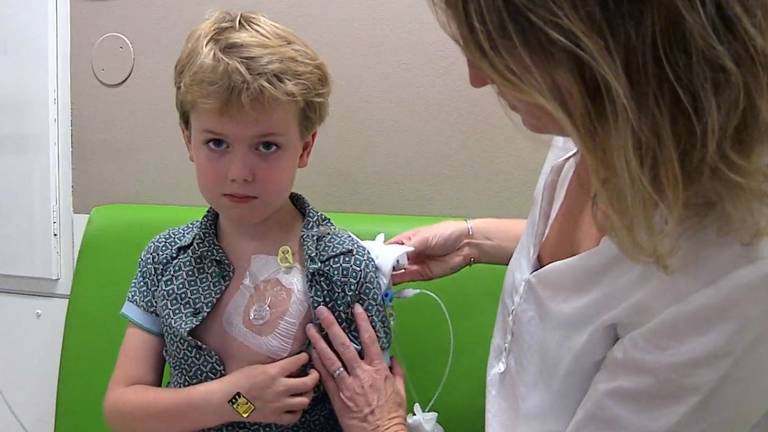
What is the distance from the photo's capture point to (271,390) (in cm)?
102

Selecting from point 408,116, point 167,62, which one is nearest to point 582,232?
point 408,116

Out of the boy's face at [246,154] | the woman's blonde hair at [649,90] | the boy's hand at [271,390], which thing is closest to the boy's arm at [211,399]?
the boy's hand at [271,390]

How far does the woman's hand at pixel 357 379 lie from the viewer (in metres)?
1.05

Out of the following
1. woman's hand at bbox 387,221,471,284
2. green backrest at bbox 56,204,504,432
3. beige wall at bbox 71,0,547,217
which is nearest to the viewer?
woman's hand at bbox 387,221,471,284

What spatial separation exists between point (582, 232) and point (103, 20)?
1.34 meters

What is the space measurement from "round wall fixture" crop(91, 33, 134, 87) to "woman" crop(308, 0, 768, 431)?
1270 mm

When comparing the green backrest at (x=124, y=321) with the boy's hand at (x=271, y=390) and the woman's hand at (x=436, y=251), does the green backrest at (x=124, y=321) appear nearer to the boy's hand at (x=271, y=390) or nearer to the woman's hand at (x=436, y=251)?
the woman's hand at (x=436, y=251)

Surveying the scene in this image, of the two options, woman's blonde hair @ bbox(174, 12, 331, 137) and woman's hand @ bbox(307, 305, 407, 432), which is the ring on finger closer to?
woman's hand @ bbox(307, 305, 407, 432)

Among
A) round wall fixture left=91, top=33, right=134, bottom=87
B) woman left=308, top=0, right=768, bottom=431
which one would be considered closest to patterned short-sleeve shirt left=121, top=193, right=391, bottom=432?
woman left=308, top=0, right=768, bottom=431

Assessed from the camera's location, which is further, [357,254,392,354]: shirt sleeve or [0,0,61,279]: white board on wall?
[0,0,61,279]: white board on wall

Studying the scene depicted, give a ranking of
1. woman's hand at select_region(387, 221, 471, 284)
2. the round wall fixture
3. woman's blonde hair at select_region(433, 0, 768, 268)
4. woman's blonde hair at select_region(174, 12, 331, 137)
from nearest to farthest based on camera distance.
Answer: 1. woman's blonde hair at select_region(433, 0, 768, 268)
2. woman's blonde hair at select_region(174, 12, 331, 137)
3. woman's hand at select_region(387, 221, 471, 284)
4. the round wall fixture

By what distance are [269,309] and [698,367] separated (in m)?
0.61

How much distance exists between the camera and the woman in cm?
63

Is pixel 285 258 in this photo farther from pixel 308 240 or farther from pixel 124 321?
pixel 124 321
